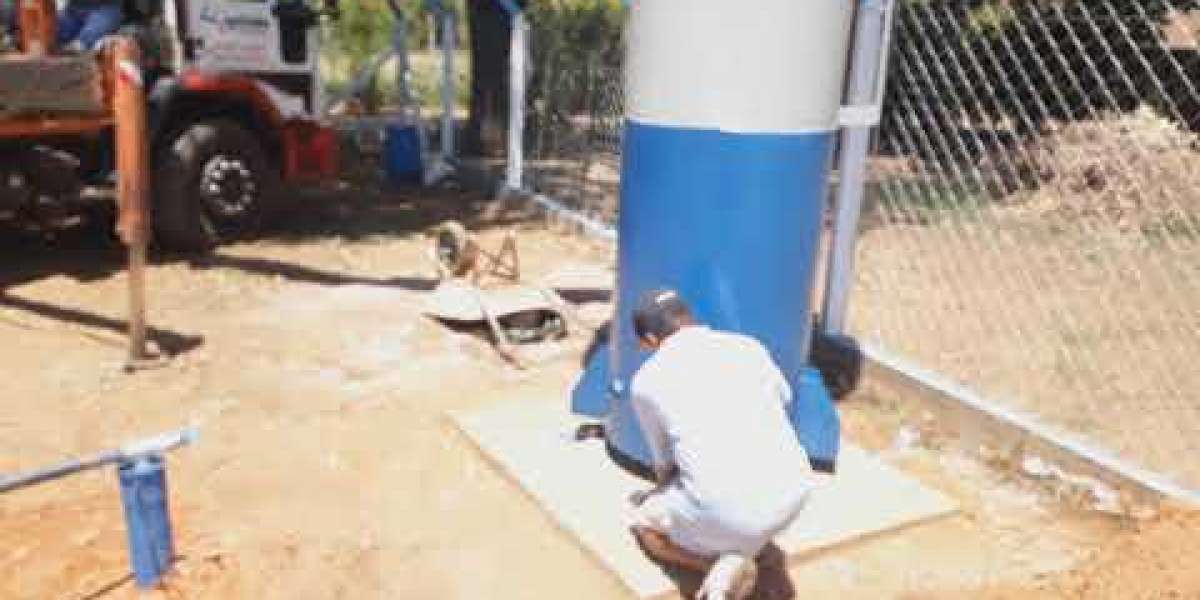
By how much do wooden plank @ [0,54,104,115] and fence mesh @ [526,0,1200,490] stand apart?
400cm

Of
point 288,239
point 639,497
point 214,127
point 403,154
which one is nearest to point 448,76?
point 403,154

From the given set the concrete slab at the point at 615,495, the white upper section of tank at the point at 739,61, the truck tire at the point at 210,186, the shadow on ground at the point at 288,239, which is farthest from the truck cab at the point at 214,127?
the white upper section of tank at the point at 739,61

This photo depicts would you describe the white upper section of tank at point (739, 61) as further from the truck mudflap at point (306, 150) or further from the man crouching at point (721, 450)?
the truck mudflap at point (306, 150)

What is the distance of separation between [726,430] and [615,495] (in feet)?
3.24

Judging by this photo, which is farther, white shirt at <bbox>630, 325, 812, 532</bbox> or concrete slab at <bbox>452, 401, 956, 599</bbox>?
concrete slab at <bbox>452, 401, 956, 599</bbox>

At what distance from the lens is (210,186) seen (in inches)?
286

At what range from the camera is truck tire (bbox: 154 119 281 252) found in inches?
276

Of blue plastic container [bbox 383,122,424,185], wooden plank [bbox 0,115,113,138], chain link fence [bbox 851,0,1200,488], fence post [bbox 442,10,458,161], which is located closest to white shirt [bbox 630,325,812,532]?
chain link fence [bbox 851,0,1200,488]

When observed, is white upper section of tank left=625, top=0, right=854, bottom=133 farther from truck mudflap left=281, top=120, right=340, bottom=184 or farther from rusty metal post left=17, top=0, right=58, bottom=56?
truck mudflap left=281, top=120, right=340, bottom=184

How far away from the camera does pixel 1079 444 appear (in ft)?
13.8

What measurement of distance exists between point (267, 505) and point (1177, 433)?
3.85 m

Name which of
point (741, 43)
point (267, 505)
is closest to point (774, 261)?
point (741, 43)

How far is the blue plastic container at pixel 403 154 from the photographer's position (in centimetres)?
1009

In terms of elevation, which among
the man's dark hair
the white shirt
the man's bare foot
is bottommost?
the man's bare foot
